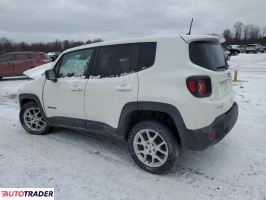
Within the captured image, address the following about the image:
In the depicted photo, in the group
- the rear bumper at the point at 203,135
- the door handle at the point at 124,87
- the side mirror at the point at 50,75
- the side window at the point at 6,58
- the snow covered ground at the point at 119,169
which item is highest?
the side window at the point at 6,58

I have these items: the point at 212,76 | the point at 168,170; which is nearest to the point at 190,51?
the point at 212,76

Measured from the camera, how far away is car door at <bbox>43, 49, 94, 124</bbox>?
159 inches

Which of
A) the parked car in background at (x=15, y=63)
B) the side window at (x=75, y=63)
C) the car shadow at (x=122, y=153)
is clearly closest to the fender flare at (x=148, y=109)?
the car shadow at (x=122, y=153)

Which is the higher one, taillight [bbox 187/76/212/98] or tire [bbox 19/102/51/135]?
taillight [bbox 187/76/212/98]

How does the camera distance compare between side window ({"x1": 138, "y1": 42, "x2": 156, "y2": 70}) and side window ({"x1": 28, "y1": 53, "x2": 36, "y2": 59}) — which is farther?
side window ({"x1": 28, "y1": 53, "x2": 36, "y2": 59})

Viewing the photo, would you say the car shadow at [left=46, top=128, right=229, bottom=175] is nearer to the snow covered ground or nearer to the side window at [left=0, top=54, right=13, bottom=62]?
the snow covered ground

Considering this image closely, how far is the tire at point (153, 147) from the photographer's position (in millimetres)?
3295

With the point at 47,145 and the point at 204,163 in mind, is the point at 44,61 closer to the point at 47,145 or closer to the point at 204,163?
the point at 47,145

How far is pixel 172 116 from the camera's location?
3.15 meters

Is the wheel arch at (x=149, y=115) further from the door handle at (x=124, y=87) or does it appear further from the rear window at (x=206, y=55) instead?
the rear window at (x=206, y=55)

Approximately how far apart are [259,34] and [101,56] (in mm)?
94124

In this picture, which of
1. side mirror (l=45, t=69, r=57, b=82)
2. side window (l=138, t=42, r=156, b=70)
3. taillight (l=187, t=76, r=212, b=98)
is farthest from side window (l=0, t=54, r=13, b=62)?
taillight (l=187, t=76, r=212, b=98)

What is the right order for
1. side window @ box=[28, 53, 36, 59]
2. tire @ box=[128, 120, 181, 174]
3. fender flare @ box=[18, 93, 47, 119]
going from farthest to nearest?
side window @ box=[28, 53, 36, 59] < fender flare @ box=[18, 93, 47, 119] < tire @ box=[128, 120, 181, 174]

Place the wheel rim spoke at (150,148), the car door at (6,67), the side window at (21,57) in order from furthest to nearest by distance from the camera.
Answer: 1. the side window at (21,57)
2. the car door at (6,67)
3. the wheel rim spoke at (150,148)
